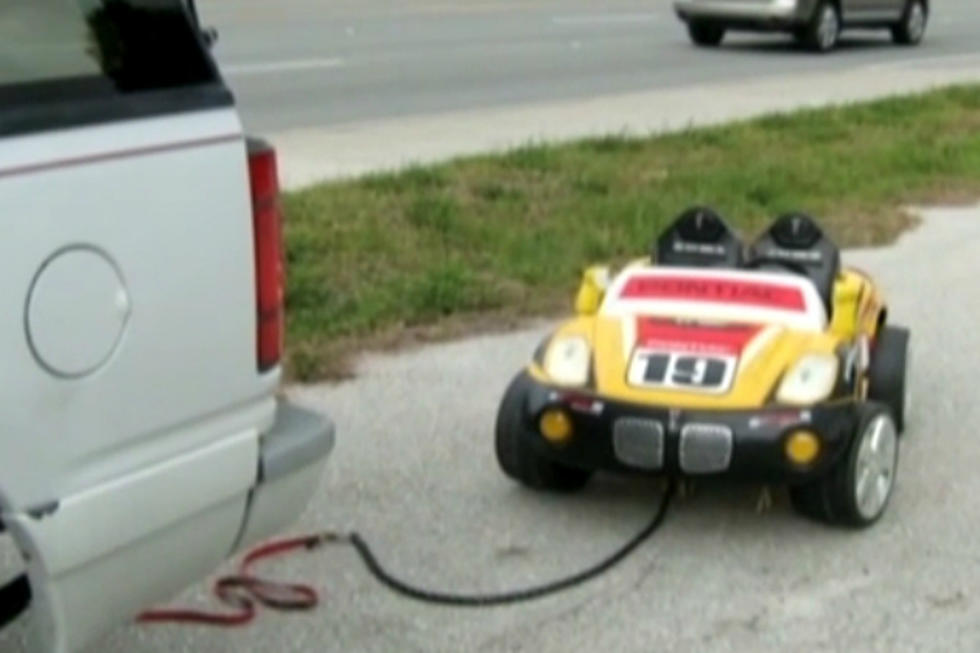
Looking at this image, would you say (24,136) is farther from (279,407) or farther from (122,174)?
(279,407)

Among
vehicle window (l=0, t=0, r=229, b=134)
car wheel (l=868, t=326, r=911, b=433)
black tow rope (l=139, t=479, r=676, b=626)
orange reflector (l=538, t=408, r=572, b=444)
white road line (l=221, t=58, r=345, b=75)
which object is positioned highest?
vehicle window (l=0, t=0, r=229, b=134)

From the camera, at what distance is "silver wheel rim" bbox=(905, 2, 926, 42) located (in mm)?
25500

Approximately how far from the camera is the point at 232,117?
393 cm

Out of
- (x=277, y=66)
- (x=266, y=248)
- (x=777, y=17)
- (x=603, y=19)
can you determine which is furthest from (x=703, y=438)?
(x=603, y=19)

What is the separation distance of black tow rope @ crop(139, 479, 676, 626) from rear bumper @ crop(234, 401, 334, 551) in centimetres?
97

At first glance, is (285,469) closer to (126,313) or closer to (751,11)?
(126,313)

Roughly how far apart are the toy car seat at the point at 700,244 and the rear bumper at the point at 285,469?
88.9 inches

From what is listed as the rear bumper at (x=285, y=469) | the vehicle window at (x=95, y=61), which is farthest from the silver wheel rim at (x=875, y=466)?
the vehicle window at (x=95, y=61)

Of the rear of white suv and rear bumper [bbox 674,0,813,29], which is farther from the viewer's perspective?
rear bumper [bbox 674,0,813,29]

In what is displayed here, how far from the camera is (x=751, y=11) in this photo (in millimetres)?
23500

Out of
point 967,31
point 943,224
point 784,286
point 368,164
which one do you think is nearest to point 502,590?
point 784,286

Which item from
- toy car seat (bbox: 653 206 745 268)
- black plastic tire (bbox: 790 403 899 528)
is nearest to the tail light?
black plastic tire (bbox: 790 403 899 528)

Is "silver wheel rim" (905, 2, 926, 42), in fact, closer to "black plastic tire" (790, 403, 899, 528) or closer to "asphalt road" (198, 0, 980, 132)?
"asphalt road" (198, 0, 980, 132)

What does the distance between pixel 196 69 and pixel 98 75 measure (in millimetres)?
235
